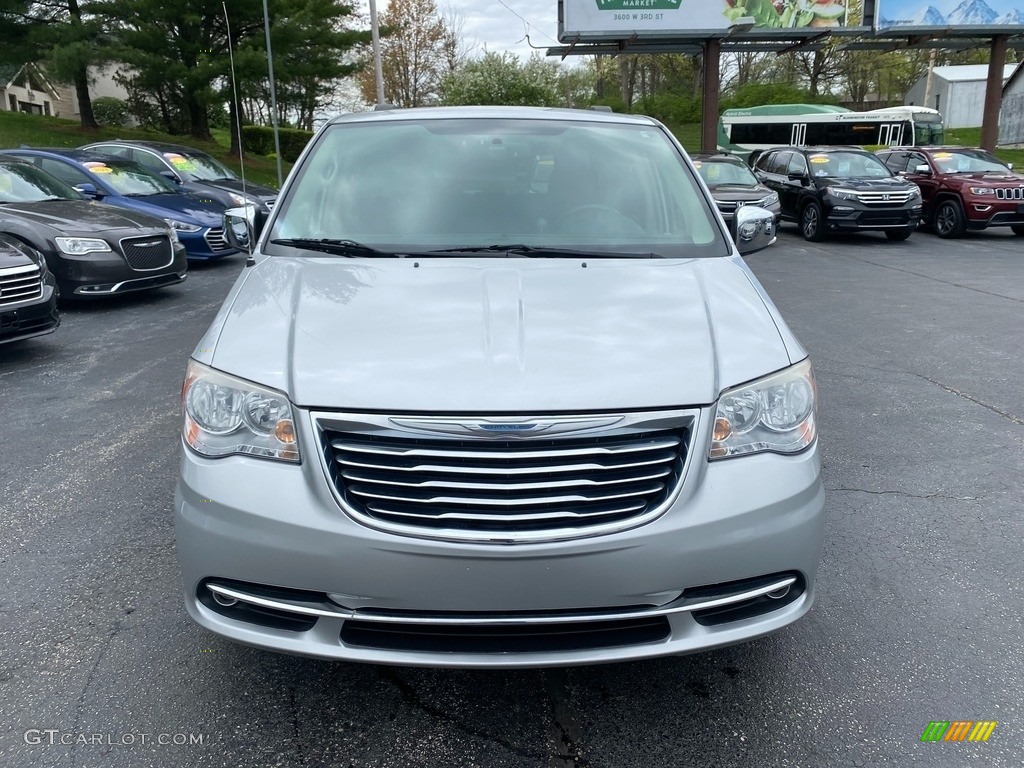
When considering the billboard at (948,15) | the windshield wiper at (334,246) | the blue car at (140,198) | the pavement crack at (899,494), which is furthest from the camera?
the billboard at (948,15)

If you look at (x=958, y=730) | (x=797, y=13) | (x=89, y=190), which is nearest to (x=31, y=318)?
(x=89, y=190)

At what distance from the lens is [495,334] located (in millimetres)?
2471

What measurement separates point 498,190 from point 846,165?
14.2 meters

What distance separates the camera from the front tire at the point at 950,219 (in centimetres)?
1536

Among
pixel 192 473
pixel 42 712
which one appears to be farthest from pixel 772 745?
pixel 42 712

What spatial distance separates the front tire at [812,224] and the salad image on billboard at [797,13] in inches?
394

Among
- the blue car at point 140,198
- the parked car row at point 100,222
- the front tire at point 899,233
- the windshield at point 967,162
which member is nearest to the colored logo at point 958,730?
the parked car row at point 100,222

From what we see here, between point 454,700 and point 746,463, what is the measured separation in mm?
1169

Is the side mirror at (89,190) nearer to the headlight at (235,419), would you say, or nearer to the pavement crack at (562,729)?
the headlight at (235,419)

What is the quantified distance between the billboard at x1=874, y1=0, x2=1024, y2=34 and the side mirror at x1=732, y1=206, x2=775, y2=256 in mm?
23746

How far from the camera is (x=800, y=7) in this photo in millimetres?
23516

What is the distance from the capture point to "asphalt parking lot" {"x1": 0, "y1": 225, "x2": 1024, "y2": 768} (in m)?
2.39

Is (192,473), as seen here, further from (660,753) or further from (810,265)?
(810,265)

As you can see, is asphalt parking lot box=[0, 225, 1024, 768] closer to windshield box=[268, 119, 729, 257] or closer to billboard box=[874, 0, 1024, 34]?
windshield box=[268, 119, 729, 257]
